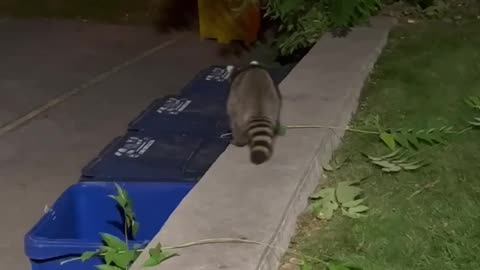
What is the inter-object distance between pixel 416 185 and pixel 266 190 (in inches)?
27.9

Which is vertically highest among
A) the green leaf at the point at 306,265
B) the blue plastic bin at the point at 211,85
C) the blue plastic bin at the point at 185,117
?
the green leaf at the point at 306,265

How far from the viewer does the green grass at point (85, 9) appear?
9422mm

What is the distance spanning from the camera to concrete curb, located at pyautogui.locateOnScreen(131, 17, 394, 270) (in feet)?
8.63

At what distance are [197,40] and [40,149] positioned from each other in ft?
10.9

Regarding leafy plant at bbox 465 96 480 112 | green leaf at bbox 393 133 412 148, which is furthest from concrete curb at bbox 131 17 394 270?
leafy plant at bbox 465 96 480 112

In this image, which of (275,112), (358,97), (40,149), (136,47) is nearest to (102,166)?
(275,112)

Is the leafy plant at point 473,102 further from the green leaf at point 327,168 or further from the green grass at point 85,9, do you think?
the green grass at point 85,9

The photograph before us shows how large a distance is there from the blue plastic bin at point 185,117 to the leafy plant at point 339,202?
0.82 meters

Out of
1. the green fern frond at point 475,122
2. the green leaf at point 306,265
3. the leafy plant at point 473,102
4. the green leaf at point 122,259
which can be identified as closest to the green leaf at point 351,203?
the green leaf at point 306,265

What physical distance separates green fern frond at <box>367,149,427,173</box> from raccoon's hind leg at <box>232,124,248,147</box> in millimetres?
561

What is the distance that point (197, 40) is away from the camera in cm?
859

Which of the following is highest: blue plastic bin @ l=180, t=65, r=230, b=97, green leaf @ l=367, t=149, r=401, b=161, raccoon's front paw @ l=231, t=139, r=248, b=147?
raccoon's front paw @ l=231, t=139, r=248, b=147

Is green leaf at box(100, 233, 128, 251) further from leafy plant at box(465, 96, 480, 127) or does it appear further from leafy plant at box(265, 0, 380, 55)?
leafy plant at box(265, 0, 380, 55)

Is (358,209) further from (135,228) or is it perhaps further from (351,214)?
(135,228)
